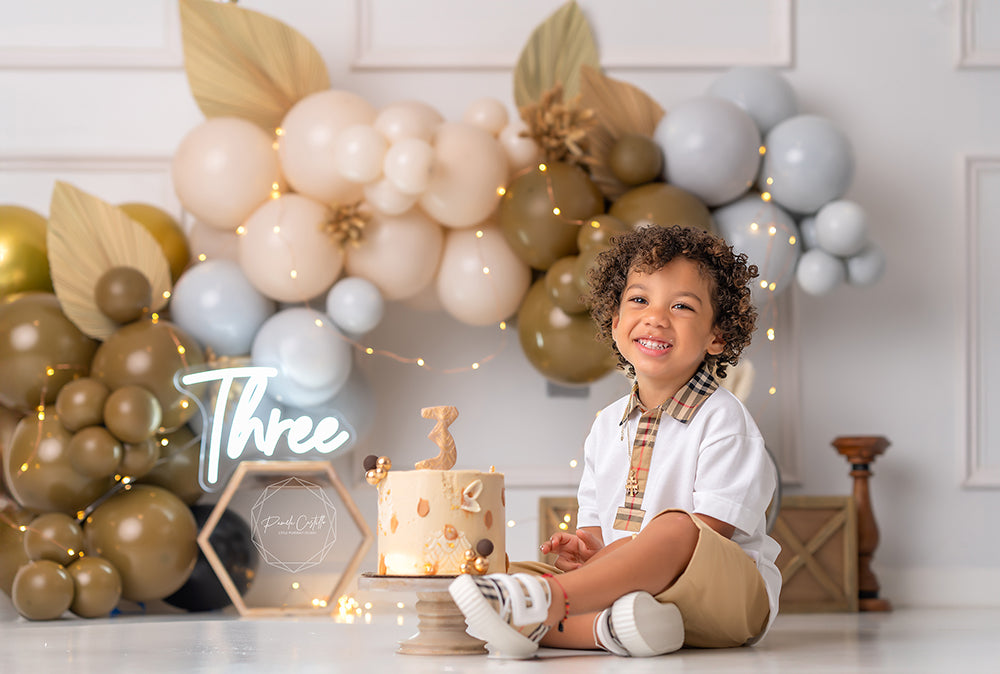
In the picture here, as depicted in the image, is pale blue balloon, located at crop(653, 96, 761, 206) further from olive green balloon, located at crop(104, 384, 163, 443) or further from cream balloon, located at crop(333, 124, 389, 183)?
olive green balloon, located at crop(104, 384, 163, 443)

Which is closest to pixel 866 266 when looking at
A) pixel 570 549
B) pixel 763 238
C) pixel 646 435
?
pixel 763 238

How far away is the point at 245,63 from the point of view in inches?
95.4

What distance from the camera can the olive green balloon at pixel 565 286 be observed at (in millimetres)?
2221

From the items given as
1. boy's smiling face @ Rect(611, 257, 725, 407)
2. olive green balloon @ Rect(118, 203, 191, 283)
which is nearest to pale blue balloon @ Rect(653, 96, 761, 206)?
boy's smiling face @ Rect(611, 257, 725, 407)

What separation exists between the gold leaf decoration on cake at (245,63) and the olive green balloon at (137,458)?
824mm

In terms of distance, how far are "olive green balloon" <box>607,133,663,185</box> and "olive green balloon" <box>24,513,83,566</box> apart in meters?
1.42

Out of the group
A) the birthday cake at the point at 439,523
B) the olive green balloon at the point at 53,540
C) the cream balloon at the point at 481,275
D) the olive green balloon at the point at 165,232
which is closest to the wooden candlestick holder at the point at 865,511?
the cream balloon at the point at 481,275

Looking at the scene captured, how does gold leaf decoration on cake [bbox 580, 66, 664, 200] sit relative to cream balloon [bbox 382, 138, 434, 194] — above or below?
above

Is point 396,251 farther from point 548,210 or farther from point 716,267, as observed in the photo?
point 716,267

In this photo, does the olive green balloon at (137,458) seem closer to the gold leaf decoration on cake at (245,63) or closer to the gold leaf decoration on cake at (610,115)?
the gold leaf decoration on cake at (245,63)

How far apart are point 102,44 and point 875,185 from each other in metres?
2.10

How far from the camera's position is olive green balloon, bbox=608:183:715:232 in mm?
2260

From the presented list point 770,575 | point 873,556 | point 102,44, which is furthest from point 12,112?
point 873,556

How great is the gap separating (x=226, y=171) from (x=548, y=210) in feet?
2.40
